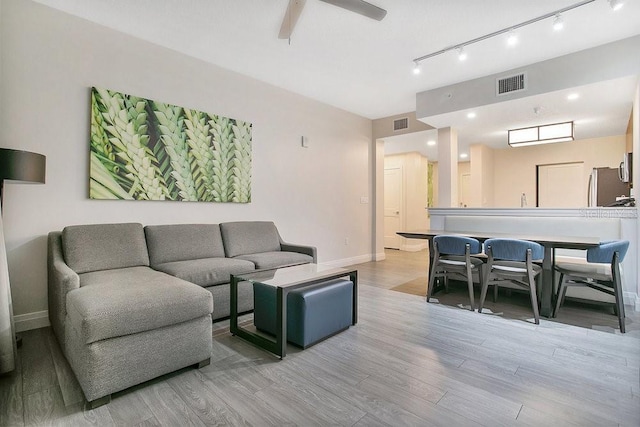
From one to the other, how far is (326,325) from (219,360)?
2.70 feet

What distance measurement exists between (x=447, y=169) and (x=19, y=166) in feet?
16.8

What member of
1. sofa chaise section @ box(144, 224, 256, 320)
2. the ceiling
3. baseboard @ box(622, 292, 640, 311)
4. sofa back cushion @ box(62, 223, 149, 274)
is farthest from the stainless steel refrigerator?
sofa back cushion @ box(62, 223, 149, 274)

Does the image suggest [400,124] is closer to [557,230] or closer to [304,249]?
[557,230]

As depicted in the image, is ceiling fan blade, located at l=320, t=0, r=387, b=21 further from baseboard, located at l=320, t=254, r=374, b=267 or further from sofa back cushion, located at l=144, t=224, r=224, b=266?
baseboard, located at l=320, t=254, r=374, b=267

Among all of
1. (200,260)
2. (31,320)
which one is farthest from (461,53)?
(31,320)

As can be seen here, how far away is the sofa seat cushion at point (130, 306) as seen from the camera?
1665 millimetres

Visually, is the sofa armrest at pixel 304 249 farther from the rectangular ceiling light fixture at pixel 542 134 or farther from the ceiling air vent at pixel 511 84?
the rectangular ceiling light fixture at pixel 542 134

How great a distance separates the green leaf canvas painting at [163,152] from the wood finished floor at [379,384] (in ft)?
5.13

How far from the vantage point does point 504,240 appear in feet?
Answer: 10.1

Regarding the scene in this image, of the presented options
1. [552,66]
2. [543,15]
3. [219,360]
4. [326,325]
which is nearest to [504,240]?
[326,325]

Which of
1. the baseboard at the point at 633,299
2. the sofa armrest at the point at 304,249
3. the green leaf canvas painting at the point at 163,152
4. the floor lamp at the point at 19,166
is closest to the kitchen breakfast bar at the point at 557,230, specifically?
the baseboard at the point at 633,299

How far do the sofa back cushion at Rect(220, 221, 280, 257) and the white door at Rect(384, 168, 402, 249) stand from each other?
4.82 meters

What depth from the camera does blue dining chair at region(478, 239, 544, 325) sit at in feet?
9.67

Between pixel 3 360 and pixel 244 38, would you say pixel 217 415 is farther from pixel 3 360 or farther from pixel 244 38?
pixel 244 38
